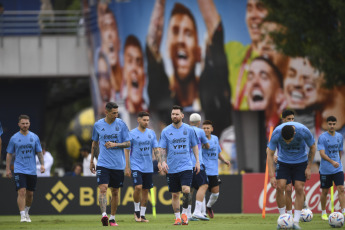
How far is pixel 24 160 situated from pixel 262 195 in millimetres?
8192

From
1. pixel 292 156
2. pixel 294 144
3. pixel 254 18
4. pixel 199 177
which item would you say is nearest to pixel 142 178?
pixel 199 177

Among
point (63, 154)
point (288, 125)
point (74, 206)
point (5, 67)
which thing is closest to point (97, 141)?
point (288, 125)

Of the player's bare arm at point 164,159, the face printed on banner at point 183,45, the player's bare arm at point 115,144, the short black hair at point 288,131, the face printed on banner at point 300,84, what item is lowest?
the player's bare arm at point 164,159

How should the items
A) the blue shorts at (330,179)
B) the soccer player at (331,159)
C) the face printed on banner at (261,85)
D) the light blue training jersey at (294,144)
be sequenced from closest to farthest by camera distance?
the light blue training jersey at (294,144) → the soccer player at (331,159) → the blue shorts at (330,179) → the face printed on banner at (261,85)

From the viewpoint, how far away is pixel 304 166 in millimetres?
15594

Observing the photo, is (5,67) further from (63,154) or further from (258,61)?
(258,61)

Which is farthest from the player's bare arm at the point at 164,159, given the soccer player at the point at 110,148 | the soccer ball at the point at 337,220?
the soccer ball at the point at 337,220

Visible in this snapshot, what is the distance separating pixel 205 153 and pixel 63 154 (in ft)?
99.3

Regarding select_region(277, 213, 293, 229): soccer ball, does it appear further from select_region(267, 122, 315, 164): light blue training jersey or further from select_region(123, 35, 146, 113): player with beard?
select_region(123, 35, 146, 113): player with beard

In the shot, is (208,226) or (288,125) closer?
(288,125)

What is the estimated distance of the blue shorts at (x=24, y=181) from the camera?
1923 cm

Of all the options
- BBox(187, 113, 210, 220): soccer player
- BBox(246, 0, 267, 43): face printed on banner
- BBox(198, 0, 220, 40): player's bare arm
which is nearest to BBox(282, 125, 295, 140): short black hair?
BBox(187, 113, 210, 220): soccer player

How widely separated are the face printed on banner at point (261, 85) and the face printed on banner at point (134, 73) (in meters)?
4.93

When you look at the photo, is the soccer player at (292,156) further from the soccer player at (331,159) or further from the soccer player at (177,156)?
the soccer player at (331,159)
